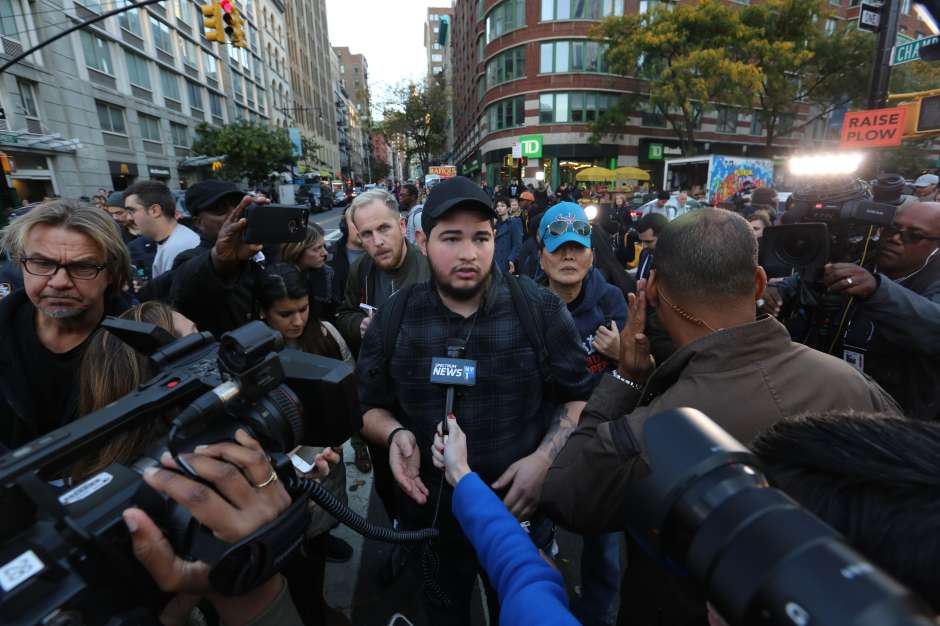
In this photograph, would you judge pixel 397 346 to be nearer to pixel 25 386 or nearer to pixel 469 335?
pixel 469 335

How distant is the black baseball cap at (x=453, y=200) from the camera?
185 centimetres

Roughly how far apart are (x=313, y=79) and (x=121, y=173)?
50.3m

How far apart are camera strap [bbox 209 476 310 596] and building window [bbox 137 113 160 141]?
30.5m

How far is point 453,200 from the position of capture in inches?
72.5

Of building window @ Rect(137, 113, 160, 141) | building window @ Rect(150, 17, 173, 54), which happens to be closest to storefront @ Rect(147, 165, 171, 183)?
building window @ Rect(137, 113, 160, 141)

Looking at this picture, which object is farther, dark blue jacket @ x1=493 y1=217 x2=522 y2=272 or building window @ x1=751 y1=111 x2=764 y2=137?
building window @ x1=751 y1=111 x2=764 y2=137

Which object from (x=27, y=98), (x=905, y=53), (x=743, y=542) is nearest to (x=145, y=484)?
(x=743, y=542)

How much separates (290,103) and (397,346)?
2361 inches

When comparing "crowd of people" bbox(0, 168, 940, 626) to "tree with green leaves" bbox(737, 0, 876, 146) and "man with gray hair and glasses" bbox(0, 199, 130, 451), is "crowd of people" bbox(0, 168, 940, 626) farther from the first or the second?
"tree with green leaves" bbox(737, 0, 876, 146)

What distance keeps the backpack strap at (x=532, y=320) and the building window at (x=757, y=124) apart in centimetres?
4368

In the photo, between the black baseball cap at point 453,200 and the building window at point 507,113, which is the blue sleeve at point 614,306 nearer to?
the black baseball cap at point 453,200

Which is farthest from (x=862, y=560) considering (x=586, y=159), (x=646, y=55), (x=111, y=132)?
(x=586, y=159)

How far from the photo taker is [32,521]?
0.74m

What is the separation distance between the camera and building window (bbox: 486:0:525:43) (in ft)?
104
